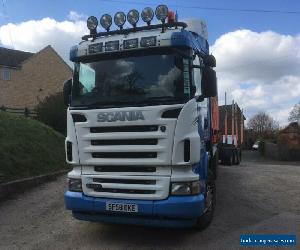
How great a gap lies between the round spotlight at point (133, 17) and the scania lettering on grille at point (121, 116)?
171cm

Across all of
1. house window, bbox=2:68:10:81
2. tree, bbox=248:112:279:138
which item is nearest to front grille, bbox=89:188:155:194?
house window, bbox=2:68:10:81

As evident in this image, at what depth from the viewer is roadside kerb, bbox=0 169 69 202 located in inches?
459

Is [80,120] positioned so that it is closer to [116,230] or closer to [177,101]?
[177,101]

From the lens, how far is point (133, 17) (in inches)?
324

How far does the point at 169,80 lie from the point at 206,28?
4309 mm

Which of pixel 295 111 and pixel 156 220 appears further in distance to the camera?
pixel 295 111

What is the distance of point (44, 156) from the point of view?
51.2 ft

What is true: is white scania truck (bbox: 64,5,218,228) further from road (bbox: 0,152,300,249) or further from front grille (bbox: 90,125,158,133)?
road (bbox: 0,152,300,249)

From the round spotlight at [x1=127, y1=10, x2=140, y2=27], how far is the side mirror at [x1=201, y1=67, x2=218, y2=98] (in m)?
1.46

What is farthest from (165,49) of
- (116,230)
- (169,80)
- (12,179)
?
(12,179)

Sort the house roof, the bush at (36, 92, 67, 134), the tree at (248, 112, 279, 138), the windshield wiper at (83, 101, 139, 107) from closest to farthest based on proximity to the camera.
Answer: the windshield wiper at (83, 101, 139, 107), the bush at (36, 92, 67, 134), the house roof, the tree at (248, 112, 279, 138)

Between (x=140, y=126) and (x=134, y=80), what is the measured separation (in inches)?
30.0

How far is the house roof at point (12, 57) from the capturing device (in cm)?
5545

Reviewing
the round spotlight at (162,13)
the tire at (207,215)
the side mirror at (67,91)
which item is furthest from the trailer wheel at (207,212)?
the round spotlight at (162,13)
